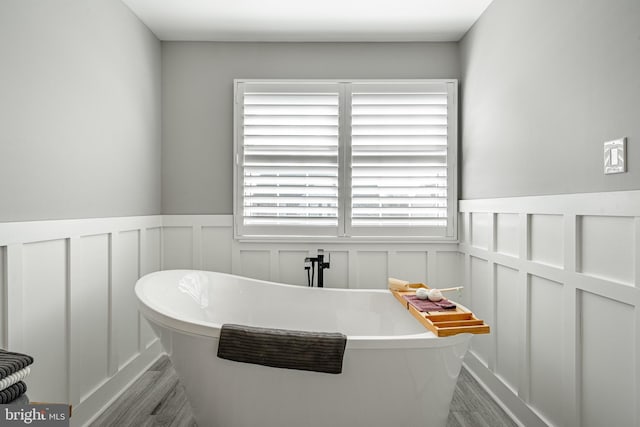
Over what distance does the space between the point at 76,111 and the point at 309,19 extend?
1.61 m

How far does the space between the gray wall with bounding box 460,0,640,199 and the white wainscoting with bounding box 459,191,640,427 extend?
0.13 metres

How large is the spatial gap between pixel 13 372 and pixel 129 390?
5.42 ft

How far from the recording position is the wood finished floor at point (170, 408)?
220cm

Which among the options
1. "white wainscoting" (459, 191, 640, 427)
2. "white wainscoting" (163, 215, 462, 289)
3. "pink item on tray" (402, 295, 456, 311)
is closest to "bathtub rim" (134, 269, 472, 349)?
"pink item on tray" (402, 295, 456, 311)

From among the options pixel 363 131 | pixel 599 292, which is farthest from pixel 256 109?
pixel 599 292

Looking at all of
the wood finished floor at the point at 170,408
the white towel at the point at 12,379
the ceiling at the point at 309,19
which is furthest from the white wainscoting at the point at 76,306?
the ceiling at the point at 309,19

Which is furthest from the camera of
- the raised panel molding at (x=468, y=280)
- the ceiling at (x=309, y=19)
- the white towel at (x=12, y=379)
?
the ceiling at (x=309, y=19)

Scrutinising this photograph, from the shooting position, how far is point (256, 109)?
3148 mm

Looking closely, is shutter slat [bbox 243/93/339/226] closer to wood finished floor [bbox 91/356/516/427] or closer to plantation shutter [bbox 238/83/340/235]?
plantation shutter [bbox 238/83/340/235]

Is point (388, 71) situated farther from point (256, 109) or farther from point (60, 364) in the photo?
point (60, 364)

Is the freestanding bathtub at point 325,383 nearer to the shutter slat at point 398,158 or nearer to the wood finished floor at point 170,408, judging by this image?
the wood finished floor at point 170,408

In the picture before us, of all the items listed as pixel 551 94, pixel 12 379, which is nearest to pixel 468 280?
pixel 551 94

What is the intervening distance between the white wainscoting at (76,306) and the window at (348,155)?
986mm

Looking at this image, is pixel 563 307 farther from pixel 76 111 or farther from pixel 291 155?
pixel 76 111
